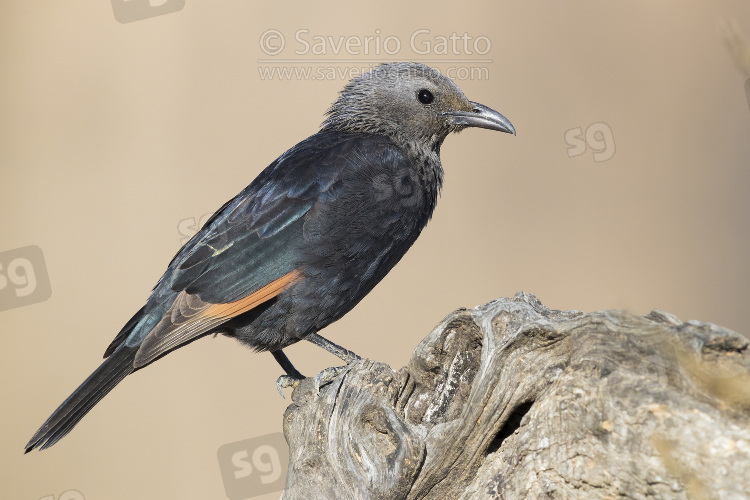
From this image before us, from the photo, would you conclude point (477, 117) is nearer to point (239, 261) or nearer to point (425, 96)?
point (425, 96)

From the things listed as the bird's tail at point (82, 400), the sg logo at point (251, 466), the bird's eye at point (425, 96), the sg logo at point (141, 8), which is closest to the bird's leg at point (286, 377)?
the bird's tail at point (82, 400)

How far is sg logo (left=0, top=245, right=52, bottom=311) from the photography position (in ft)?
18.0

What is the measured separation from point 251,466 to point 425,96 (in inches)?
106

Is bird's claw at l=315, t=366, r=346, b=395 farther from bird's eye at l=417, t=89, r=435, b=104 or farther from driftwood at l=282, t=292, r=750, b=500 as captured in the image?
bird's eye at l=417, t=89, r=435, b=104

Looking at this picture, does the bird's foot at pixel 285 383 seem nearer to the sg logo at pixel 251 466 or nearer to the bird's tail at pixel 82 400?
the bird's tail at pixel 82 400

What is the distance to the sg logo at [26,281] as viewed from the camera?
5.48 metres

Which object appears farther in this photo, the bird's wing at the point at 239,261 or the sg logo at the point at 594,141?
the sg logo at the point at 594,141

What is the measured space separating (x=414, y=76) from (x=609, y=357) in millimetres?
2593

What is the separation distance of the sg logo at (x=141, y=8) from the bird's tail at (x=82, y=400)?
10.3 feet

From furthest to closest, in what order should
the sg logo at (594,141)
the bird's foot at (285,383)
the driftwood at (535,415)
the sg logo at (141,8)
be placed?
the sg logo at (594,141)
the sg logo at (141,8)
the bird's foot at (285,383)
the driftwood at (535,415)

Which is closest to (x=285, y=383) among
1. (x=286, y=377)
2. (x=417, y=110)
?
(x=286, y=377)

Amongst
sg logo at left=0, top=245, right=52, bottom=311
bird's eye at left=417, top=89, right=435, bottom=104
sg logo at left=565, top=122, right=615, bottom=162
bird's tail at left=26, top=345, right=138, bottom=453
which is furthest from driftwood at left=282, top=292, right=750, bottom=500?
sg logo at left=565, top=122, right=615, bottom=162

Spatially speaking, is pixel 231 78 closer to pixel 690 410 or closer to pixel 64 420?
pixel 64 420

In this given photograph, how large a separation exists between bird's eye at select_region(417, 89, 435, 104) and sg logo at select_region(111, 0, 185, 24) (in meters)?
2.45
